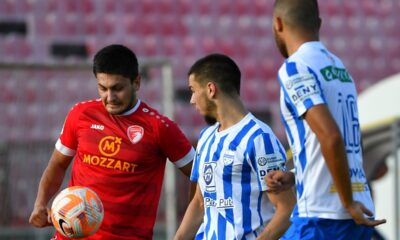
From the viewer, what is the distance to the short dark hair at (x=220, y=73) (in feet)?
15.6

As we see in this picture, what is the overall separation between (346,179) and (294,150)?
290 millimetres

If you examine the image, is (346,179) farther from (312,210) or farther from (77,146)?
(77,146)

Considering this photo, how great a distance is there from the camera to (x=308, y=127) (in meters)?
3.73

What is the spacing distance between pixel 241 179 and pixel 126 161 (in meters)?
1.06

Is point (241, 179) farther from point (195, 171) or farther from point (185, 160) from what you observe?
point (185, 160)

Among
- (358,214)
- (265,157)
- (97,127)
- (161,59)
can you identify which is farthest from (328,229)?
(161,59)

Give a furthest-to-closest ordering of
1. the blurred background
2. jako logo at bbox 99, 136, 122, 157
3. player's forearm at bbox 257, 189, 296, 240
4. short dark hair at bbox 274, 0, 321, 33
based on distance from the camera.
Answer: the blurred background < jako logo at bbox 99, 136, 122, 157 < player's forearm at bbox 257, 189, 296, 240 < short dark hair at bbox 274, 0, 321, 33

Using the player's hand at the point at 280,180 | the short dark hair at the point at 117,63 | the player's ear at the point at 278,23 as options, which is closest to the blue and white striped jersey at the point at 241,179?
the player's hand at the point at 280,180

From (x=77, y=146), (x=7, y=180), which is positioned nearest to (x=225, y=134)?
(x=77, y=146)

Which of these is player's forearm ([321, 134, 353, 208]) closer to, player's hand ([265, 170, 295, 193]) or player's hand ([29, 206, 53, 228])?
player's hand ([265, 170, 295, 193])

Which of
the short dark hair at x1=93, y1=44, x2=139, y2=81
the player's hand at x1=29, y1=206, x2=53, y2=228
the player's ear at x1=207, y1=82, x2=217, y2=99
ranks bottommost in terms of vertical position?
the player's hand at x1=29, y1=206, x2=53, y2=228

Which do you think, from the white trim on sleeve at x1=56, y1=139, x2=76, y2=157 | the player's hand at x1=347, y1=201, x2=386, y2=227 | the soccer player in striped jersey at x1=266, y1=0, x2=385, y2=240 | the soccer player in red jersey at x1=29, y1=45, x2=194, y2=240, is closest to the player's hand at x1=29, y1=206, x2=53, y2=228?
the soccer player in red jersey at x1=29, y1=45, x2=194, y2=240

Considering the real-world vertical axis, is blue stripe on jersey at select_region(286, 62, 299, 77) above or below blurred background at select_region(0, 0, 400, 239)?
below

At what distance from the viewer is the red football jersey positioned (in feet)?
17.8
